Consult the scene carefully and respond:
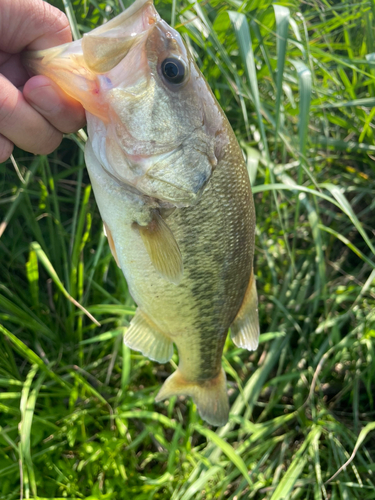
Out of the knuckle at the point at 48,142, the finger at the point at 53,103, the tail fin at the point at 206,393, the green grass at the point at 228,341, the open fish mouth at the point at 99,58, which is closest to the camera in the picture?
the open fish mouth at the point at 99,58

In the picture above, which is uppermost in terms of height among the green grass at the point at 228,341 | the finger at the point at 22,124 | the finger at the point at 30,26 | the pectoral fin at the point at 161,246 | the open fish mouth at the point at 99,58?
the finger at the point at 30,26

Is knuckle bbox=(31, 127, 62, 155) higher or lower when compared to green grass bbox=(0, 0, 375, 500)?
higher

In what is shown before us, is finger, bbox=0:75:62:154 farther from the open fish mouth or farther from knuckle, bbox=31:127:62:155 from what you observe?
the open fish mouth

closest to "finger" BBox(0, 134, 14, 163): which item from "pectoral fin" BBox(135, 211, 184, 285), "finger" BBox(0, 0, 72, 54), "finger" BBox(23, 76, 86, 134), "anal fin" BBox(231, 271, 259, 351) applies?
"finger" BBox(23, 76, 86, 134)

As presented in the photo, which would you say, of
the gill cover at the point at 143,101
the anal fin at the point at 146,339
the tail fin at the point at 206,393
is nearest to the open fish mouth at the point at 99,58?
Answer: the gill cover at the point at 143,101

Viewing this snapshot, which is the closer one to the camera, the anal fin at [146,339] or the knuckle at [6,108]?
the knuckle at [6,108]

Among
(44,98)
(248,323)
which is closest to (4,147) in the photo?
(44,98)

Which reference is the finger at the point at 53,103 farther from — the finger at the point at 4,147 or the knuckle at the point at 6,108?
the finger at the point at 4,147

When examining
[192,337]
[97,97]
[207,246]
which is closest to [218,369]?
[192,337]
